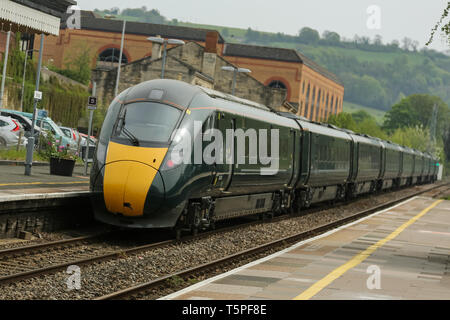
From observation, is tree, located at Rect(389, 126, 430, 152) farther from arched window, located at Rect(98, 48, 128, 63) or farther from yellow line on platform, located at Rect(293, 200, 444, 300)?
yellow line on platform, located at Rect(293, 200, 444, 300)

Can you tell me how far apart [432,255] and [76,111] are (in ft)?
132

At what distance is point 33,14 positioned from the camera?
18.4 m

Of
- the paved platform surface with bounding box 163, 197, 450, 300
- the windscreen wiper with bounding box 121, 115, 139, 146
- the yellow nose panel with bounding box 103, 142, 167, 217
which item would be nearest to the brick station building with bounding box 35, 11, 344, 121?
the paved platform surface with bounding box 163, 197, 450, 300

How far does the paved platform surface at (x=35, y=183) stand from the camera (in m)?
16.7

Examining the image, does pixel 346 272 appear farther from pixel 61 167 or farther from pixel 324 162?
pixel 324 162

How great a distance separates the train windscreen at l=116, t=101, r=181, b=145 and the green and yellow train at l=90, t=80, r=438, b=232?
20 millimetres

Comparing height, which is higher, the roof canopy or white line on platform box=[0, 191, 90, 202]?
the roof canopy

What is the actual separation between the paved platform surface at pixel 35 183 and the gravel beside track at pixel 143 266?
352 centimetres

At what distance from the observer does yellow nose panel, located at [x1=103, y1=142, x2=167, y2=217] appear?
46.2 feet

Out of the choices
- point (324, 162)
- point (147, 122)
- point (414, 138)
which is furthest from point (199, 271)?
point (414, 138)

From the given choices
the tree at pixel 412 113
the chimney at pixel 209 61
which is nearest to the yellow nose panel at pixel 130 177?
the chimney at pixel 209 61
